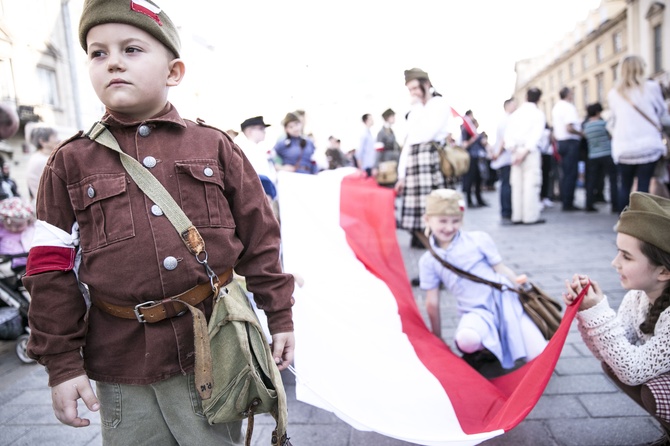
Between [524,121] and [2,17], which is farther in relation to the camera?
[524,121]

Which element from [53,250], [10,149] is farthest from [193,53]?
[53,250]

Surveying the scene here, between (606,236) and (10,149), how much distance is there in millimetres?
7043

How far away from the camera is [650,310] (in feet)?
7.25

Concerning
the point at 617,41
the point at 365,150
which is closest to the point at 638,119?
the point at 365,150

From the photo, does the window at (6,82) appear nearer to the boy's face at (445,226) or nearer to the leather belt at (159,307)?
the leather belt at (159,307)

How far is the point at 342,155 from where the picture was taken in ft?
45.5

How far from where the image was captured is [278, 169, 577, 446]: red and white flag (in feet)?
7.02

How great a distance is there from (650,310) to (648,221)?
0.43 m

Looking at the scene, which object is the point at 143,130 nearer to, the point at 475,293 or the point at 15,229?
the point at 475,293

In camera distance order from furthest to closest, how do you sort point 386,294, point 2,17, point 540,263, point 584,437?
1. point 540,263
2. point 386,294
3. point 584,437
4. point 2,17

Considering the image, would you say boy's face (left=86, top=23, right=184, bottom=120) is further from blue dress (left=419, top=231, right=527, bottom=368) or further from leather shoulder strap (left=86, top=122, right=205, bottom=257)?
blue dress (left=419, top=231, right=527, bottom=368)

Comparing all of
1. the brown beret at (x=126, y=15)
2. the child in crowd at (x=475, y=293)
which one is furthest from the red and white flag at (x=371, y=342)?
the brown beret at (x=126, y=15)

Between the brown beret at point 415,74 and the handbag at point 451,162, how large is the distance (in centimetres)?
76

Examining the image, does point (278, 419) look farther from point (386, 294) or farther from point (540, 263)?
point (540, 263)
